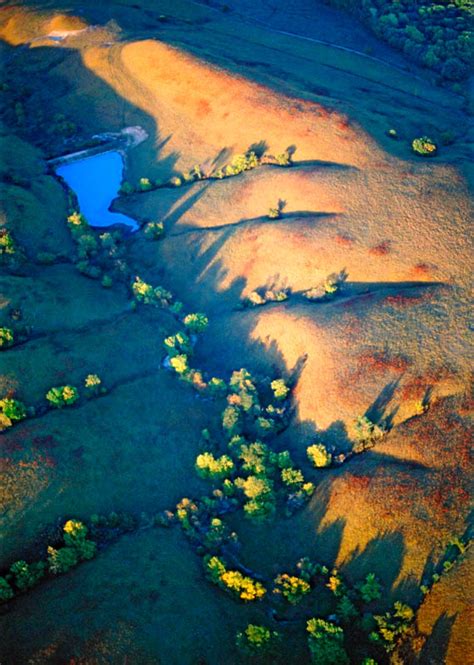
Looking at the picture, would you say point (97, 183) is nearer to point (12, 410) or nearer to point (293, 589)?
point (12, 410)

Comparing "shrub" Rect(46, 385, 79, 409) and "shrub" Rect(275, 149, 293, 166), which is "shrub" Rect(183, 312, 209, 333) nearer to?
"shrub" Rect(46, 385, 79, 409)

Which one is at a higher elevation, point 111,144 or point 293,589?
point 111,144

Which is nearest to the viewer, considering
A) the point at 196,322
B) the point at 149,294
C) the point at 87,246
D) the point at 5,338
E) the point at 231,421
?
the point at 231,421

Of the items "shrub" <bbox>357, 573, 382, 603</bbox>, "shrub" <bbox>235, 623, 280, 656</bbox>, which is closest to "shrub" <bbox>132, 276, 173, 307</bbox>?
"shrub" <bbox>357, 573, 382, 603</bbox>

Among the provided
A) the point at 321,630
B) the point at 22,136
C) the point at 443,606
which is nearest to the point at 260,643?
the point at 321,630

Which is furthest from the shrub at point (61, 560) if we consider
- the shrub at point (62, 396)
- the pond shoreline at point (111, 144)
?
the pond shoreline at point (111, 144)

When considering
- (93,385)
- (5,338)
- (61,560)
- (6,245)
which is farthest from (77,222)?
(61,560)

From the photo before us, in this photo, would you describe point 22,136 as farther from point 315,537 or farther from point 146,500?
point 315,537
